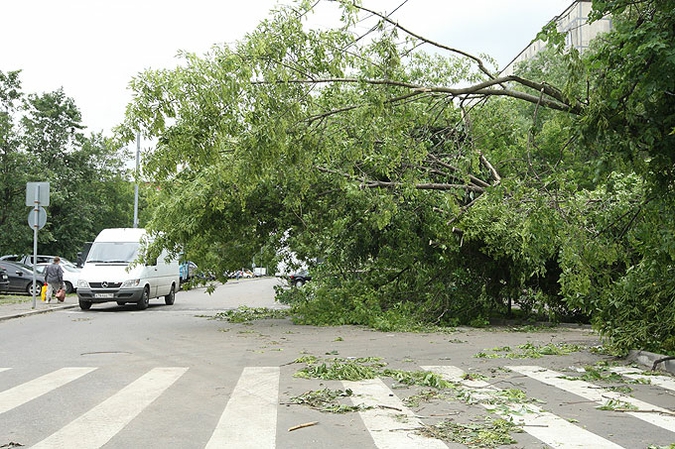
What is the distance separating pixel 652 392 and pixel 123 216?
52351mm

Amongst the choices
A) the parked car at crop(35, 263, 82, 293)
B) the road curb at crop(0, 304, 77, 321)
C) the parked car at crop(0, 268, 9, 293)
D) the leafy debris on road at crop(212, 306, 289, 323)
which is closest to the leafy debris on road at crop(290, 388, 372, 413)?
the leafy debris on road at crop(212, 306, 289, 323)

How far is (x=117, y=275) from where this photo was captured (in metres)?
22.6

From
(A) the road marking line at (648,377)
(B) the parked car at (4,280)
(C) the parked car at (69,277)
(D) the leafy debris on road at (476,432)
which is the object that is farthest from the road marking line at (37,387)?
(C) the parked car at (69,277)

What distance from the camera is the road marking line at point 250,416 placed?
5.52 metres

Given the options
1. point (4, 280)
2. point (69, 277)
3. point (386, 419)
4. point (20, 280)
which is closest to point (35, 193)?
point (4, 280)

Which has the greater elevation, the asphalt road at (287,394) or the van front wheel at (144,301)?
the van front wheel at (144,301)

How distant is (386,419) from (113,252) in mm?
19071

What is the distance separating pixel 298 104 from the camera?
10.8 meters

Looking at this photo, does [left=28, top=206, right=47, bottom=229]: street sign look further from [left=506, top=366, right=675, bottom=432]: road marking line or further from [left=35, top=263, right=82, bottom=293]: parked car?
[left=506, top=366, right=675, bottom=432]: road marking line

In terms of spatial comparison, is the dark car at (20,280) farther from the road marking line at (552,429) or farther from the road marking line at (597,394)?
the road marking line at (552,429)

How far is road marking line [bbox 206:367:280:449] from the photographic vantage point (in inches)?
217

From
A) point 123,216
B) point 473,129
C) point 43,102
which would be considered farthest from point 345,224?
point 123,216

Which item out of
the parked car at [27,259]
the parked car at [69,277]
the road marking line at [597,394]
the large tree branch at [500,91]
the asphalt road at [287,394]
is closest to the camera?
the asphalt road at [287,394]

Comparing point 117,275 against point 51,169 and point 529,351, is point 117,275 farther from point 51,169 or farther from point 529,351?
point 51,169
